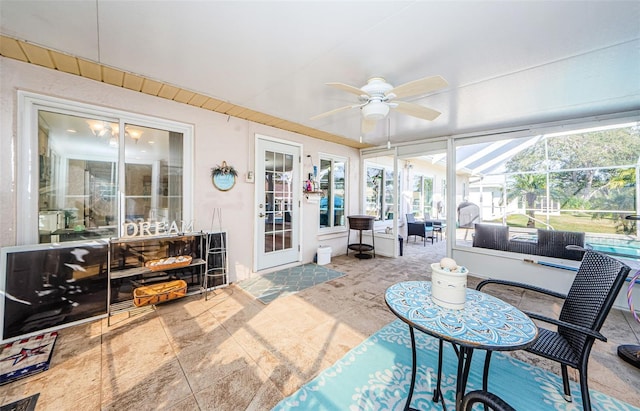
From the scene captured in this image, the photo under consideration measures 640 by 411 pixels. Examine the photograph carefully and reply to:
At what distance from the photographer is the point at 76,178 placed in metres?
2.63

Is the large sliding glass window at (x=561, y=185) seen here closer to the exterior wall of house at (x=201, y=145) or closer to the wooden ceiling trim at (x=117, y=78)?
the exterior wall of house at (x=201, y=145)

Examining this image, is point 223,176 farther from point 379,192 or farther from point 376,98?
point 379,192

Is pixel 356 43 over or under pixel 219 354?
over

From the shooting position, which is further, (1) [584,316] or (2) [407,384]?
(2) [407,384]

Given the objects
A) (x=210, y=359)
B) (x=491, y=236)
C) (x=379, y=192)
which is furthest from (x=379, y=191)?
(x=210, y=359)

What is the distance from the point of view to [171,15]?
1.65 meters

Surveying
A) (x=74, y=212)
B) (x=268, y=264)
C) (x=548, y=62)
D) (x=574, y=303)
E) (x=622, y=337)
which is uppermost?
(x=548, y=62)

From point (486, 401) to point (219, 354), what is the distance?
2.00 meters

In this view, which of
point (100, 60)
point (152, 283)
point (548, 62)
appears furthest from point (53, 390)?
point (548, 62)

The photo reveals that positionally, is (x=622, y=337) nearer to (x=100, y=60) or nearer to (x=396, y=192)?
(x=396, y=192)

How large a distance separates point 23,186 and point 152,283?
1559 mm

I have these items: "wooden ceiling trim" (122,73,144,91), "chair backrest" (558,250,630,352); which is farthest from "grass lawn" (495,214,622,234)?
"wooden ceiling trim" (122,73,144,91)

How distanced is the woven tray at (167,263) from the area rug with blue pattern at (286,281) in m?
0.92

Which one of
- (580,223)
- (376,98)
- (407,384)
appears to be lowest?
(407,384)
